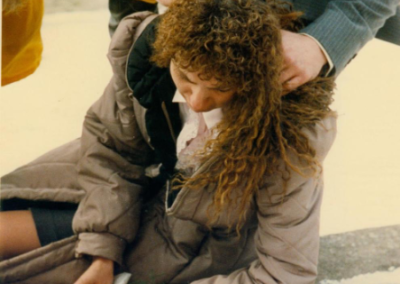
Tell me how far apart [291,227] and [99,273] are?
15.9 inches

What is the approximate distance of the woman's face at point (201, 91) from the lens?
25.7 inches

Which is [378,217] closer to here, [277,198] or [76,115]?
[277,198]

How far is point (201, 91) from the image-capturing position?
2.18 ft

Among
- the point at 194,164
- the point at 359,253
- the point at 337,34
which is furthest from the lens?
the point at 359,253

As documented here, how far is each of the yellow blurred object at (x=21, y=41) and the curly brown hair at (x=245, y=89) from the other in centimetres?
31

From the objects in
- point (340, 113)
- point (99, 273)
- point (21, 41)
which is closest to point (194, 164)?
point (99, 273)

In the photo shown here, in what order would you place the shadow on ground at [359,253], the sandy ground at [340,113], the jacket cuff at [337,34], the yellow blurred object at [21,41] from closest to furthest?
the jacket cuff at [337,34], the yellow blurred object at [21,41], the shadow on ground at [359,253], the sandy ground at [340,113]

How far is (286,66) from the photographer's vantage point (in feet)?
2.22

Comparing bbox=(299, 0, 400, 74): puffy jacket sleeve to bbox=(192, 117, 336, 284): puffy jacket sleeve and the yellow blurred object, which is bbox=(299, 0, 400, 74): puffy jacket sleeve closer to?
bbox=(192, 117, 336, 284): puffy jacket sleeve

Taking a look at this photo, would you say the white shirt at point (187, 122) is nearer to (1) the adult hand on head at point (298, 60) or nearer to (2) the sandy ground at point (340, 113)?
(1) the adult hand on head at point (298, 60)

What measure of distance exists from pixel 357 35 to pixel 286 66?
0.16 metres

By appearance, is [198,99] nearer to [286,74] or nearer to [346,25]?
[286,74]

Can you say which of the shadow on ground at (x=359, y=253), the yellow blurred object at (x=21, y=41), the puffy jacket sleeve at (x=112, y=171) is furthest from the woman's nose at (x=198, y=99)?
the shadow on ground at (x=359, y=253)

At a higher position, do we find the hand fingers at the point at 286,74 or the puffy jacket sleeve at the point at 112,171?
the hand fingers at the point at 286,74
